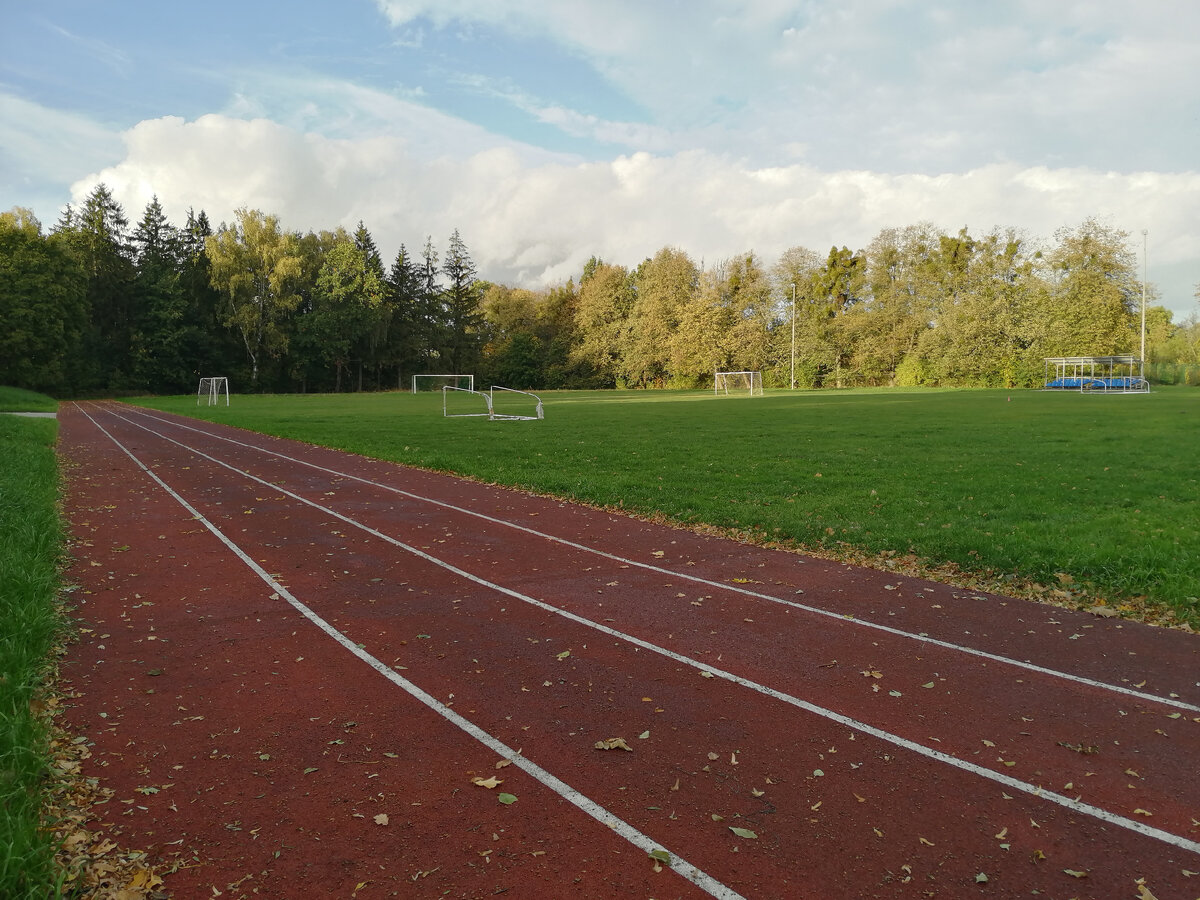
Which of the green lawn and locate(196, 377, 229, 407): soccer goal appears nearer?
the green lawn


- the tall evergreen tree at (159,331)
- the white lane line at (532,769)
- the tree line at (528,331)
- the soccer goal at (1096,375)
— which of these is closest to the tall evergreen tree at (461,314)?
the tree line at (528,331)

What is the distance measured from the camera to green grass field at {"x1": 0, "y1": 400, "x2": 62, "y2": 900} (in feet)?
10.4

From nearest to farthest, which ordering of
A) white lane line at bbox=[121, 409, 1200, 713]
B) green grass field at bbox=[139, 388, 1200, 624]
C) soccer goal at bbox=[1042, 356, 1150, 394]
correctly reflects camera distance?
white lane line at bbox=[121, 409, 1200, 713] < green grass field at bbox=[139, 388, 1200, 624] < soccer goal at bbox=[1042, 356, 1150, 394]

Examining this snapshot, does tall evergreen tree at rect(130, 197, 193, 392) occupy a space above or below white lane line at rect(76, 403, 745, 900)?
above

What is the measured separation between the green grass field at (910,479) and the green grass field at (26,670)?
7.11 m

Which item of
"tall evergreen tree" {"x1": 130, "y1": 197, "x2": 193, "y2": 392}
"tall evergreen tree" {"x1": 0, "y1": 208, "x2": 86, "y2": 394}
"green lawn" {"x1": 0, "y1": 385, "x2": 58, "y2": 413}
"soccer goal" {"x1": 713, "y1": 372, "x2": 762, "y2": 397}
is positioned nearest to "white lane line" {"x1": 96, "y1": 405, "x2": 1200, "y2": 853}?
"green lawn" {"x1": 0, "y1": 385, "x2": 58, "y2": 413}

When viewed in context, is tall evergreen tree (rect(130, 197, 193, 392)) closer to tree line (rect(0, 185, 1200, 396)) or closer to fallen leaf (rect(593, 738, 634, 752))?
tree line (rect(0, 185, 1200, 396))

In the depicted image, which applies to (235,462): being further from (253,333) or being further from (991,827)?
(253,333)

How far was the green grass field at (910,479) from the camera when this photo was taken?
8203 mm

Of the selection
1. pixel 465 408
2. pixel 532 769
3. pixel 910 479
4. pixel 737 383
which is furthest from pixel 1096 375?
pixel 532 769

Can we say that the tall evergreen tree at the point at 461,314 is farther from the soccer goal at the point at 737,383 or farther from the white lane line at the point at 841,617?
the white lane line at the point at 841,617

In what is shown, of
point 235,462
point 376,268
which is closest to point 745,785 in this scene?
point 235,462

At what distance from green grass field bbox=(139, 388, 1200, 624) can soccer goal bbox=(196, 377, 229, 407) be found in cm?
2457

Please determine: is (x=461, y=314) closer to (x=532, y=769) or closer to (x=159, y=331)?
(x=159, y=331)
